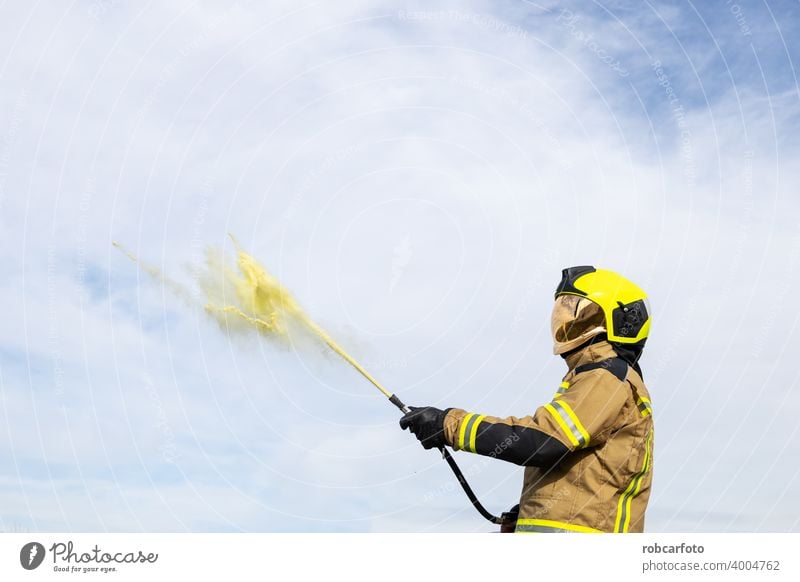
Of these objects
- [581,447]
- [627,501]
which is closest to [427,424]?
[581,447]

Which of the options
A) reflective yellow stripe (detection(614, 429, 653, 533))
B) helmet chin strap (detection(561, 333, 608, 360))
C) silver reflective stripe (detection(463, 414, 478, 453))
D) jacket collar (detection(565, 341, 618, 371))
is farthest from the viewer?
helmet chin strap (detection(561, 333, 608, 360))

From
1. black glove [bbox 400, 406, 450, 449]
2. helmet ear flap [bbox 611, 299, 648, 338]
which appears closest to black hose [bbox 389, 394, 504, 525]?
black glove [bbox 400, 406, 450, 449]

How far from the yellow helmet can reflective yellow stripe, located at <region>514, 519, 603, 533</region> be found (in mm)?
1790

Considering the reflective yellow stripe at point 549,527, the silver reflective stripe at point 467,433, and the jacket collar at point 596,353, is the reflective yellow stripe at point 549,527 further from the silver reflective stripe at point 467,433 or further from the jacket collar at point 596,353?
the jacket collar at point 596,353

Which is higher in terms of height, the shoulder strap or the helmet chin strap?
the helmet chin strap

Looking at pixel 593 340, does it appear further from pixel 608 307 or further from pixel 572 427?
pixel 572 427

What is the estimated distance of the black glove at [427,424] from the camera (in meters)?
8.39

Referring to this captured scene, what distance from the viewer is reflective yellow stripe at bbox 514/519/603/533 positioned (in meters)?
8.12

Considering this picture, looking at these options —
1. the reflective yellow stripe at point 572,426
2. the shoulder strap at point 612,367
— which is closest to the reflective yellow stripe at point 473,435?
the reflective yellow stripe at point 572,426

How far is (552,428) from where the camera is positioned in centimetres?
793

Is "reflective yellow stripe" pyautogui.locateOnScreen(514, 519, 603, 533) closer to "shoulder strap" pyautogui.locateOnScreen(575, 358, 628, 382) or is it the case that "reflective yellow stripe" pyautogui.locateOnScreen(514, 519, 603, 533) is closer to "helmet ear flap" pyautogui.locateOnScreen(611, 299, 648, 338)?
"shoulder strap" pyautogui.locateOnScreen(575, 358, 628, 382)

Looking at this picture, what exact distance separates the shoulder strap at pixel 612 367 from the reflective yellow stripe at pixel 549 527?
58.0 inches

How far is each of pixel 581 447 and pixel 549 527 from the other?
34.1 inches
